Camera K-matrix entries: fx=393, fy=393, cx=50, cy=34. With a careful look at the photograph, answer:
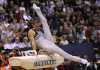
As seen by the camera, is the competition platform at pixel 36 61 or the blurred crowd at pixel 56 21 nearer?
the competition platform at pixel 36 61

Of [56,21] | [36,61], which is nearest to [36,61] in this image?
[36,61]

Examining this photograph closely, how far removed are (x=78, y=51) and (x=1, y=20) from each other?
2836 mm

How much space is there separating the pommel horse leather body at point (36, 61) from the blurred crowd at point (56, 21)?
9.53ft

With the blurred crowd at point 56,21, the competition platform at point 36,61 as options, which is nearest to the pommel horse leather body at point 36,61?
the competition platform at point 36,61

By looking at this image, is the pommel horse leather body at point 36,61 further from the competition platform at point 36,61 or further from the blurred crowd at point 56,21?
the blurred crowd at point 56,21

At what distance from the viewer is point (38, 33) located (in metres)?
8.88

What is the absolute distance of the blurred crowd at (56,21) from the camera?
487 inches

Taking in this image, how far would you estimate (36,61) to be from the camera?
8648mm

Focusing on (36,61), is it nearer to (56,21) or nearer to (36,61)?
(36,61)

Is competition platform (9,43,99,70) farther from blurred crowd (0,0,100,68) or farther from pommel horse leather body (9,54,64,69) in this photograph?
blurred crowd (0,0,100,68)

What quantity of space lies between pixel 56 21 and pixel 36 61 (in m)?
5.62

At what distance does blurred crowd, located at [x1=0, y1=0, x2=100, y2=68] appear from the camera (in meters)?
12.4

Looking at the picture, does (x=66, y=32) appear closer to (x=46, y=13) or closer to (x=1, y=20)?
(x=46, y=13)

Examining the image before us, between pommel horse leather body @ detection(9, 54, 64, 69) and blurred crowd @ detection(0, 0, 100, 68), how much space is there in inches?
114
